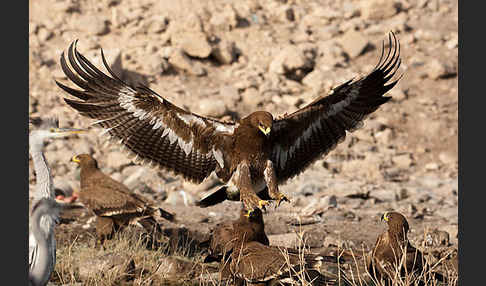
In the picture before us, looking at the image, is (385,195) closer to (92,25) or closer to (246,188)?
(246,188)

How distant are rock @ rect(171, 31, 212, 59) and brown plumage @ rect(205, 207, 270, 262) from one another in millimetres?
8162

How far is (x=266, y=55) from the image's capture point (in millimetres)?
15219

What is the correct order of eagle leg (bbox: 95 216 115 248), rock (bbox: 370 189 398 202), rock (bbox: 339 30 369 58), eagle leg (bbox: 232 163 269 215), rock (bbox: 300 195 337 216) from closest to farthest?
eagle leg (bbox: 232 163 269 215) < eagle leg (bbox: 95 216 115 248) < rock (bbox: 300 195 337 216) < rock (bbox: 370 189 398 202) < rock (bbox: 339 30 369 58)

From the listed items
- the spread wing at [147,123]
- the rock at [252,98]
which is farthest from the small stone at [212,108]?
the spread wing at [147,123]

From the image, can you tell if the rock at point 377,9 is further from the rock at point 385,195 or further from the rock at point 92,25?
the rock at point 385,195

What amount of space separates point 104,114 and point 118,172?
4562 millimetres

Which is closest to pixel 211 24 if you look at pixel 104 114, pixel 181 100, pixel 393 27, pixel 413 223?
pixel 181 100

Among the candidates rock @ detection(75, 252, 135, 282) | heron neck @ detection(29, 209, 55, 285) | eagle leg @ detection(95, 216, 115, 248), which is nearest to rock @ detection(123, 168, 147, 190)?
eagle leg @ detection(95, 216, 115, 248)

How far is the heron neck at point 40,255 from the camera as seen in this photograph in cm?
462

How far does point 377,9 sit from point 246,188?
33.1ft

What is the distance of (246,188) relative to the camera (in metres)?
7.45

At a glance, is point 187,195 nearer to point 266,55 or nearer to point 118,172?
point 118,172

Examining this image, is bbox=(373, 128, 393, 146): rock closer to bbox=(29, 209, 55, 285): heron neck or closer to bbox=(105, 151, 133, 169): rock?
→ bbox=(105, 151, 133, 169): rock

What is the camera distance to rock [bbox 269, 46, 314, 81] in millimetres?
14680
